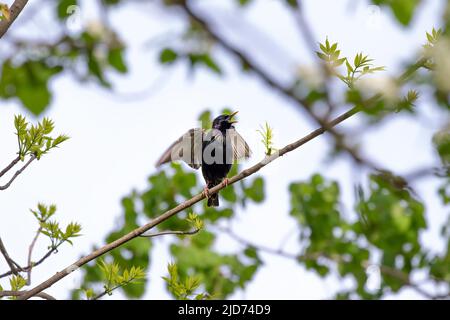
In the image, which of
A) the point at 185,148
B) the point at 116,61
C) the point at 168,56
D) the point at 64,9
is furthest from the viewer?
the point at 185,148

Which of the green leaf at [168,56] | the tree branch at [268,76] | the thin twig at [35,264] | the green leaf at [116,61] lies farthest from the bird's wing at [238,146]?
the tree branch at [268,76]

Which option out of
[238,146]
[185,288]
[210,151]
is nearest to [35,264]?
[185,288]

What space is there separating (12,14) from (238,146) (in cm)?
365

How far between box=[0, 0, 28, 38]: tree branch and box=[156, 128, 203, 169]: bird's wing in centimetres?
352

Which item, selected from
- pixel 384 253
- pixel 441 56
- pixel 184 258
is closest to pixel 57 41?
pixel 441 56

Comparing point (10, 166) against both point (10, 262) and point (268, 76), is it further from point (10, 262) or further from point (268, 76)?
point (268, 76)

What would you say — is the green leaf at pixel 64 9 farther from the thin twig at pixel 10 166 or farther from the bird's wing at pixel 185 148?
the bird's wing at pixel 185 148

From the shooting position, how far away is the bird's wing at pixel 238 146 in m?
6.27

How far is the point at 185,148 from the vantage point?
678 cm

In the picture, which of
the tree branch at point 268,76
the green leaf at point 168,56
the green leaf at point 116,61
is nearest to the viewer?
the tree branch at point 268,76

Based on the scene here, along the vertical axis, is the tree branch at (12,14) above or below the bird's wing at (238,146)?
below

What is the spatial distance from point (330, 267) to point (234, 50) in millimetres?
7527

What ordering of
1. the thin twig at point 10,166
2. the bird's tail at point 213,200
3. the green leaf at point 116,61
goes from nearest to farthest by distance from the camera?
the thin twig at point 10,166 → the green leaf at point 116,61 → the bird's tail at point 213,200
